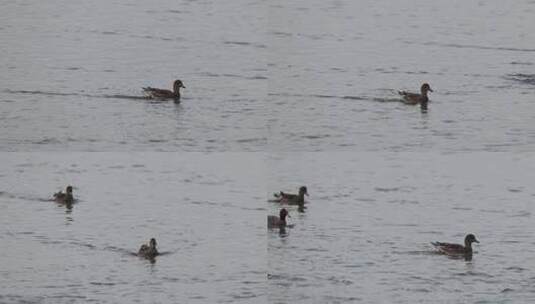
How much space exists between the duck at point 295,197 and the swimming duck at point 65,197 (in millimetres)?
2141

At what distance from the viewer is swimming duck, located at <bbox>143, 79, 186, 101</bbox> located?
2441 centimetres

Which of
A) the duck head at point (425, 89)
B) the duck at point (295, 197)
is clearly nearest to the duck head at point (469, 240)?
the duck at point (295, 197)

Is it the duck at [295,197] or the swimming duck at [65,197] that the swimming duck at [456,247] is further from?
the swimming duck at [65,197]

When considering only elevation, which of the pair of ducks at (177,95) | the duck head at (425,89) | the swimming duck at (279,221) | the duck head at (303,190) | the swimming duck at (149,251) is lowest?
the swimming duck at (149,251)

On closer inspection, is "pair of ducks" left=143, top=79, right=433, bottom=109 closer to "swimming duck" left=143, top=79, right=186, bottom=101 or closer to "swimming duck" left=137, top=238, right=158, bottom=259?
"swimming duck" left=143, top=79, right=186, bottom=101

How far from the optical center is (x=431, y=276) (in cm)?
2016

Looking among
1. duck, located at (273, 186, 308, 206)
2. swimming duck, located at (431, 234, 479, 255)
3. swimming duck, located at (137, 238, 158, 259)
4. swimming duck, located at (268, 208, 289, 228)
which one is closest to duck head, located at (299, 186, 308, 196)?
duck, located at (273, 186, 308, 206)

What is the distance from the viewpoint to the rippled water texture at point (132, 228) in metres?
18.9

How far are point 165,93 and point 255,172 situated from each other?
3.20m

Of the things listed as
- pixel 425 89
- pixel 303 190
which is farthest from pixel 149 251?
pixel 425 89

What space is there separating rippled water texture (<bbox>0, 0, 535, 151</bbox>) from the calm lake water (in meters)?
0.05

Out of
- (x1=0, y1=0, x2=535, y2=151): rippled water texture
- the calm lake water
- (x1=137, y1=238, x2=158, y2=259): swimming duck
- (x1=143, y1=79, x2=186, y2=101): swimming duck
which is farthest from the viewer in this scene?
(x1=143, y1=79, x2=186, y2=101): swimming duck

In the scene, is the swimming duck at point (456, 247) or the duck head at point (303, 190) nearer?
the swimming duck at point (456, 247)

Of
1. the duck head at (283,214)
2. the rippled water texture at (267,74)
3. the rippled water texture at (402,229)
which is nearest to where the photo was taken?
the rippled water texture at (402,229)
